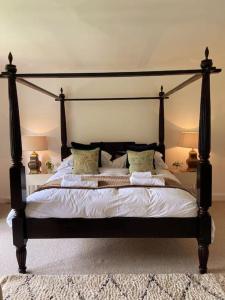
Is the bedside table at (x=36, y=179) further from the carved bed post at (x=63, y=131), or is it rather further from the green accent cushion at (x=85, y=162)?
the green accent cushion at (x=85, y=162)

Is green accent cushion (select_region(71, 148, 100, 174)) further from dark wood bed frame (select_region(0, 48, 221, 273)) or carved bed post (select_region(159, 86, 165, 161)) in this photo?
dark wood bed frame (select_region(0, 48, 221, 273))

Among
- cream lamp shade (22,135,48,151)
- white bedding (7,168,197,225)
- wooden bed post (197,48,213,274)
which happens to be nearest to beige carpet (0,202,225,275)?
wooden bed post (197,48,213,274)

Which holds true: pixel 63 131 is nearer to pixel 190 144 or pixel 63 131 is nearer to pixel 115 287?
pixel 190 144

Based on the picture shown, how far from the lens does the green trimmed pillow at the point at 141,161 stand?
12.0 feet

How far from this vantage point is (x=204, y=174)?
227 centimetres

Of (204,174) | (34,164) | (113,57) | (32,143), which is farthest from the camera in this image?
(34,164)

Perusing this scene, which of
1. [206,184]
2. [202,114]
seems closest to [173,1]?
[202,114]

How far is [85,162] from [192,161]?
5.73ft

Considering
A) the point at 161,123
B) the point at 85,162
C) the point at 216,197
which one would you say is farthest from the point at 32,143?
the point at 216,197

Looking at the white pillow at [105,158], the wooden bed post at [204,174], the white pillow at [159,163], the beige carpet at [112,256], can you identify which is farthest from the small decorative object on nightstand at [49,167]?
the wooden bed post at [204,174]

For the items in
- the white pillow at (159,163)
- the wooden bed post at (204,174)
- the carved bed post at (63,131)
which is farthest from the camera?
the carved bed post at (63,131)

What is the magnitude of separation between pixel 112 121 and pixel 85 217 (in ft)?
8.03

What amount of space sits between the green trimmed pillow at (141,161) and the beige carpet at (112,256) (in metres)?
1.00

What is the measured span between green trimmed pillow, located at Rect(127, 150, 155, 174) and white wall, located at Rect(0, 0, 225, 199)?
826 mm
